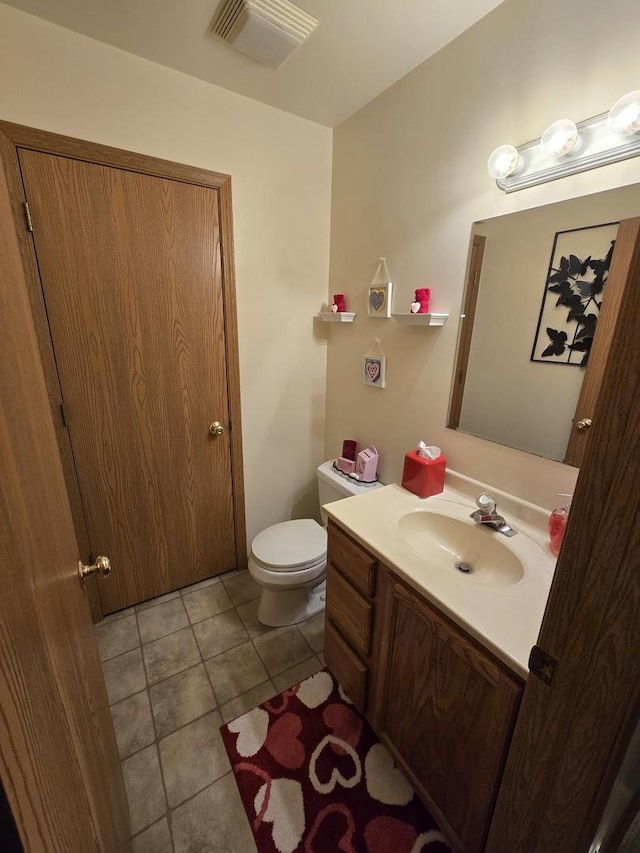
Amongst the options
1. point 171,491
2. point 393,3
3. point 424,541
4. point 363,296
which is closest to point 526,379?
point 424,541

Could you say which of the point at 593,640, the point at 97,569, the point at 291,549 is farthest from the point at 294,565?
the point at 593,640

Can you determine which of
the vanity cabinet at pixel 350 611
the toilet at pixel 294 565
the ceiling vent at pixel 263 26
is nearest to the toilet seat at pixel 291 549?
the toilet at pixel 294 565

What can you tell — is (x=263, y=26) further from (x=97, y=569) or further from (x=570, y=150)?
(x=97, y=569)

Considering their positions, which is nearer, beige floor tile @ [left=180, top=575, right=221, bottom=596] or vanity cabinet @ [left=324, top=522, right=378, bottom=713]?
vanity cabinet @ [left=324, top=522, right=378, bottom=713]

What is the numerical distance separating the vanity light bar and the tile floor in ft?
6.64

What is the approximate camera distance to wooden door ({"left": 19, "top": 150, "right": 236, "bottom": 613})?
1.45m

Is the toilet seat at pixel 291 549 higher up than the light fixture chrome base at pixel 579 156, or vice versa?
the light fixture chrome base at pixel 579 156

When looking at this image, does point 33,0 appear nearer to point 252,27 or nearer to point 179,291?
point 252,27

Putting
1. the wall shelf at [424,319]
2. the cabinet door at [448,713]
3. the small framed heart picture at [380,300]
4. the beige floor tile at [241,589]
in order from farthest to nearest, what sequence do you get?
the beige floor tile at [241,589], the small framed heart picture at [380,300], the wall shelf at [424,319], the cabinet door at [448,713]

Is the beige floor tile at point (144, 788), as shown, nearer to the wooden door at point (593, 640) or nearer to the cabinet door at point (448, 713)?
the cabinet door at point (448, 713)

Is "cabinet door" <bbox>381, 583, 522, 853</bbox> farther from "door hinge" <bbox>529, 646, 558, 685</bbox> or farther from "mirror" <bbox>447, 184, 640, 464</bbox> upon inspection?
"mirror" <bbox>447, 184, 640, 464</bbox>

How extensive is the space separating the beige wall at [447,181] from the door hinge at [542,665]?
69cm

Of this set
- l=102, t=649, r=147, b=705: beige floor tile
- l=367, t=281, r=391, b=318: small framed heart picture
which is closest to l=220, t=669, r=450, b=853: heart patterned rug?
l=102, t=649, r=147, b=705: beige floor tile

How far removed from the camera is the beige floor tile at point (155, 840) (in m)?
1.06
